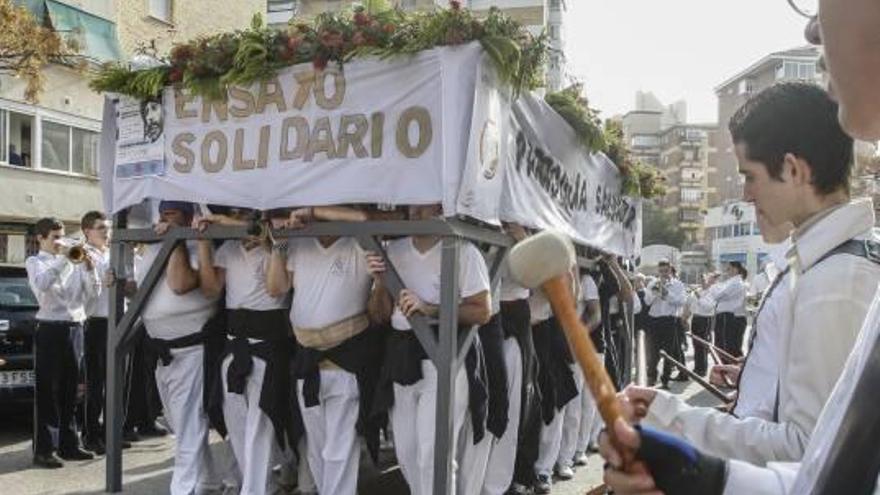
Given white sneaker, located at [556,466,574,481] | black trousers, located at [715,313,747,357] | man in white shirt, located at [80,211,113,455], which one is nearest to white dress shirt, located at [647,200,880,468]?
white sneaker, located at [556,466,574,481]

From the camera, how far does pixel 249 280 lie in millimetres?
5840

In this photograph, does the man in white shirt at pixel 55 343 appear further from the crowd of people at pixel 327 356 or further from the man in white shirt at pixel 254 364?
the man in white shirt at pixel 254 364

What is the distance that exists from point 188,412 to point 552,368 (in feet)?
9.73

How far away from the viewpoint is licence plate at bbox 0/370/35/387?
7.98 m

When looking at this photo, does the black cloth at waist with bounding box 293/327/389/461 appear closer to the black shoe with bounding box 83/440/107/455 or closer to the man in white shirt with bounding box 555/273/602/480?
the man in white shirt with bounding box 555/273/602/480

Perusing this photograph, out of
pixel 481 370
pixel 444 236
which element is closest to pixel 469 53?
pixel 444 236

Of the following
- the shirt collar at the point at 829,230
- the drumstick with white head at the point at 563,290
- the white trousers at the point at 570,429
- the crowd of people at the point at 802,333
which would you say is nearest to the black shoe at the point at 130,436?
the white trousers at the point at 570,429

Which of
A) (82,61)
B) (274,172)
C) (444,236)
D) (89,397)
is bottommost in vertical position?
(89,397)

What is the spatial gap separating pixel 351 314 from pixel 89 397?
3.84 meters

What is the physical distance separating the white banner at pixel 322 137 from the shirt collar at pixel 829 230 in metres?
2.81

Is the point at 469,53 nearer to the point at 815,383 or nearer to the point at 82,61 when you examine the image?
the point at 815,383

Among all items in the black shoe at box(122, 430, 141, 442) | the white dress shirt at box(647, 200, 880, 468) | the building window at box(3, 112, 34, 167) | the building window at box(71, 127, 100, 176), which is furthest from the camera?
the building window at box(71, 127, 100, 176)

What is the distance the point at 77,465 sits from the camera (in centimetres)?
733

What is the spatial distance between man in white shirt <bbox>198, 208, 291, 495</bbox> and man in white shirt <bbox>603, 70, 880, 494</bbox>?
396 centimetres
